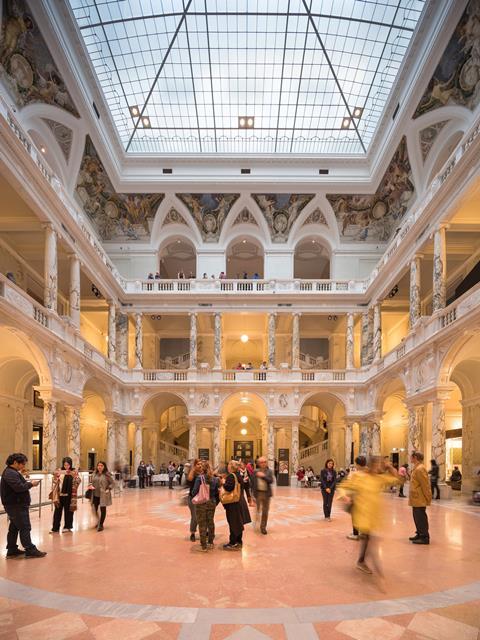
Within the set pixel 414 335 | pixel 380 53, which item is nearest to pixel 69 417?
pixel 414 335

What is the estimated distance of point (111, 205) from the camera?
29.2 m

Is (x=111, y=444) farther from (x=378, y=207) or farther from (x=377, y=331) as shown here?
(x=378, y=207)

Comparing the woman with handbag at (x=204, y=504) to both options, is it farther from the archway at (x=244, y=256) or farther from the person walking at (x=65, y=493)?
the archway at (x=244, y=256)

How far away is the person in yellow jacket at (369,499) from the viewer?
21.2ft

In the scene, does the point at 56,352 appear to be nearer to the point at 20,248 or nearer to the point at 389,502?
the point at 20,248

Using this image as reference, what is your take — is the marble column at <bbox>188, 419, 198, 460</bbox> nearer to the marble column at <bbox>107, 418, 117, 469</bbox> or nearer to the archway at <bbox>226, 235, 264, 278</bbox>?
the marble column at <bbox>107, 418, 117, 469</bbox>

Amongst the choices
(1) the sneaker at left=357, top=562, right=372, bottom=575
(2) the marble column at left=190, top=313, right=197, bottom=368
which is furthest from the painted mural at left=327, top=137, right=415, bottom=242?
(1) the sneaker at left=357, top=562, right=372, bottom=575

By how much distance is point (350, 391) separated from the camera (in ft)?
96.2

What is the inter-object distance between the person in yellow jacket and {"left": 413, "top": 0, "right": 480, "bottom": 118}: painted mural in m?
15.7

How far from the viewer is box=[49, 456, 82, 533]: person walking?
999 centimetres

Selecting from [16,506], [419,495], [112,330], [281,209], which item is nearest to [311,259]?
[281,209]

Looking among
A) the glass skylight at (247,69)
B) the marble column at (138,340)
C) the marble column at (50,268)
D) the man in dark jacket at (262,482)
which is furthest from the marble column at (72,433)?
the glass skylight at (247,69)

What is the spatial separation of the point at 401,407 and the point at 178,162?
1750 centimetres

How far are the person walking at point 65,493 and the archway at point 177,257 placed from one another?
22.5m
